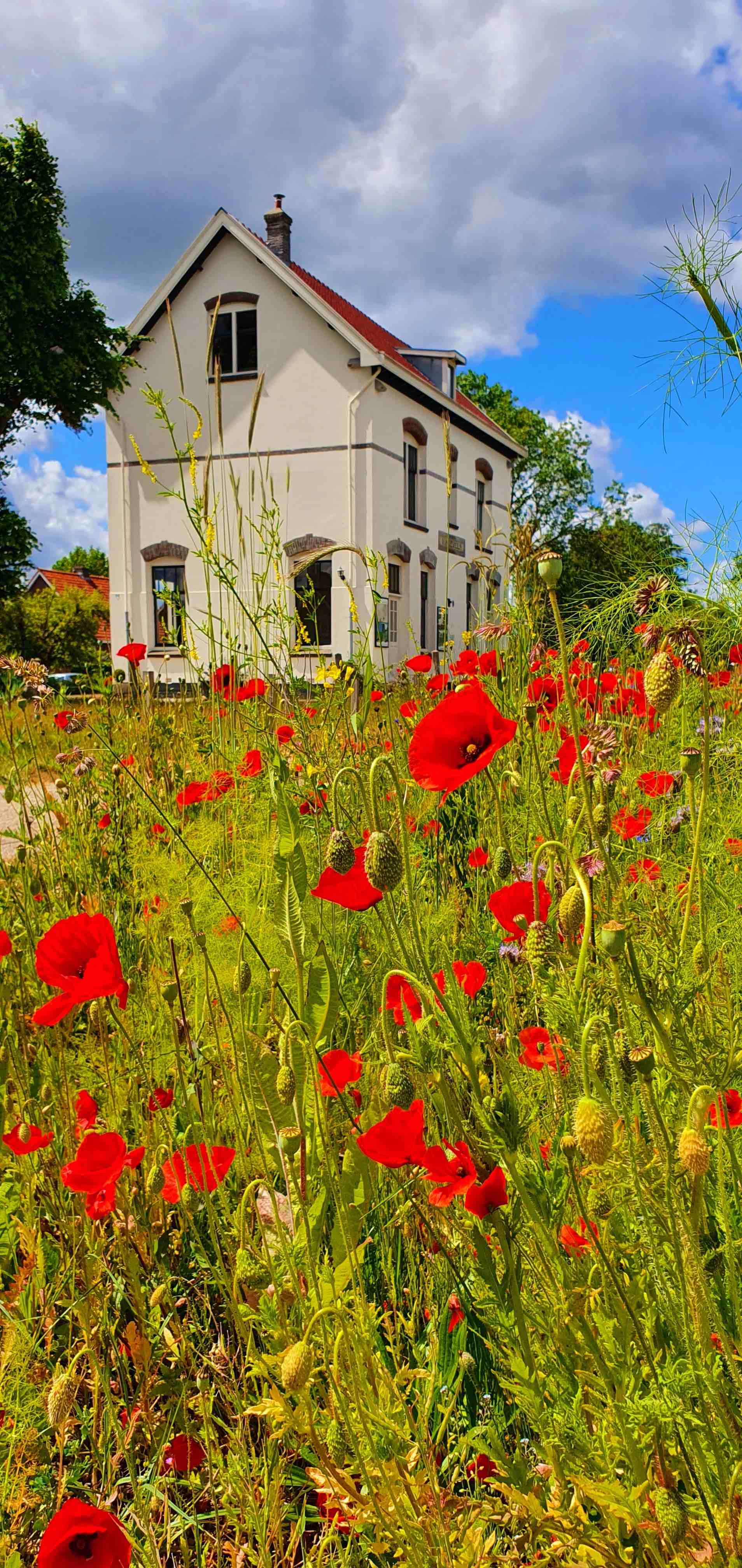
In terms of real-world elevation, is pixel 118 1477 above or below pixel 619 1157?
below

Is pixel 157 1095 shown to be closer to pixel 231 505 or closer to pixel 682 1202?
pixel 682 1202

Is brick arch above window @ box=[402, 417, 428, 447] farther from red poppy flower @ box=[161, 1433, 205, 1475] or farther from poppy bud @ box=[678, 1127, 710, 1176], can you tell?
poppy bud @ box=[678, 1127, 710, 1176]

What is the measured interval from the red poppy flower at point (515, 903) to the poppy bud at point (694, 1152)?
1.38 ft

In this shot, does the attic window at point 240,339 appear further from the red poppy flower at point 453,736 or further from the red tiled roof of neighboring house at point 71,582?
the red tiled roof of neighboring house at point 71,582

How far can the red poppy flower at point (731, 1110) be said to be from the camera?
2.99ft

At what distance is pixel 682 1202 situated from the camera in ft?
2.99

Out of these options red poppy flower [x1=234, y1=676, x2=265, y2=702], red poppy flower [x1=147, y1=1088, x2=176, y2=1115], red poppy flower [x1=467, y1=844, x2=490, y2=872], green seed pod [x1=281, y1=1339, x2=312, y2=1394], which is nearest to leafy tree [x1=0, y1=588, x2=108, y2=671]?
red poppy flower [x1=234, y1=676, x2=265, y2=702]

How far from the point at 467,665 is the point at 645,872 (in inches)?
43.2

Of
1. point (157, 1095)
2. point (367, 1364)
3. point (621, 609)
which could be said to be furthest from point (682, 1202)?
Answer: point (621, 609)

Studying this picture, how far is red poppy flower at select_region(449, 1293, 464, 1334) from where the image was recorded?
1.19 meters

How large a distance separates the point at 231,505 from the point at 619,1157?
14245 millimetres

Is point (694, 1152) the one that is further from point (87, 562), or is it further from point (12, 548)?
point (87, 562)

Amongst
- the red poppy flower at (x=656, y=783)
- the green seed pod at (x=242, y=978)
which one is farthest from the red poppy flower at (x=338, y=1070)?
the red poppy flower at (x=656, y=783)

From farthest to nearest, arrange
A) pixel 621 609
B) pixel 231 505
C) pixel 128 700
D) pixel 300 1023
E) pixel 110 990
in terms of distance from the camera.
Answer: pixel 231 505 < pixel 128 700 < pixel 621 609 < pixel 110 990 < pixel 300 1023
